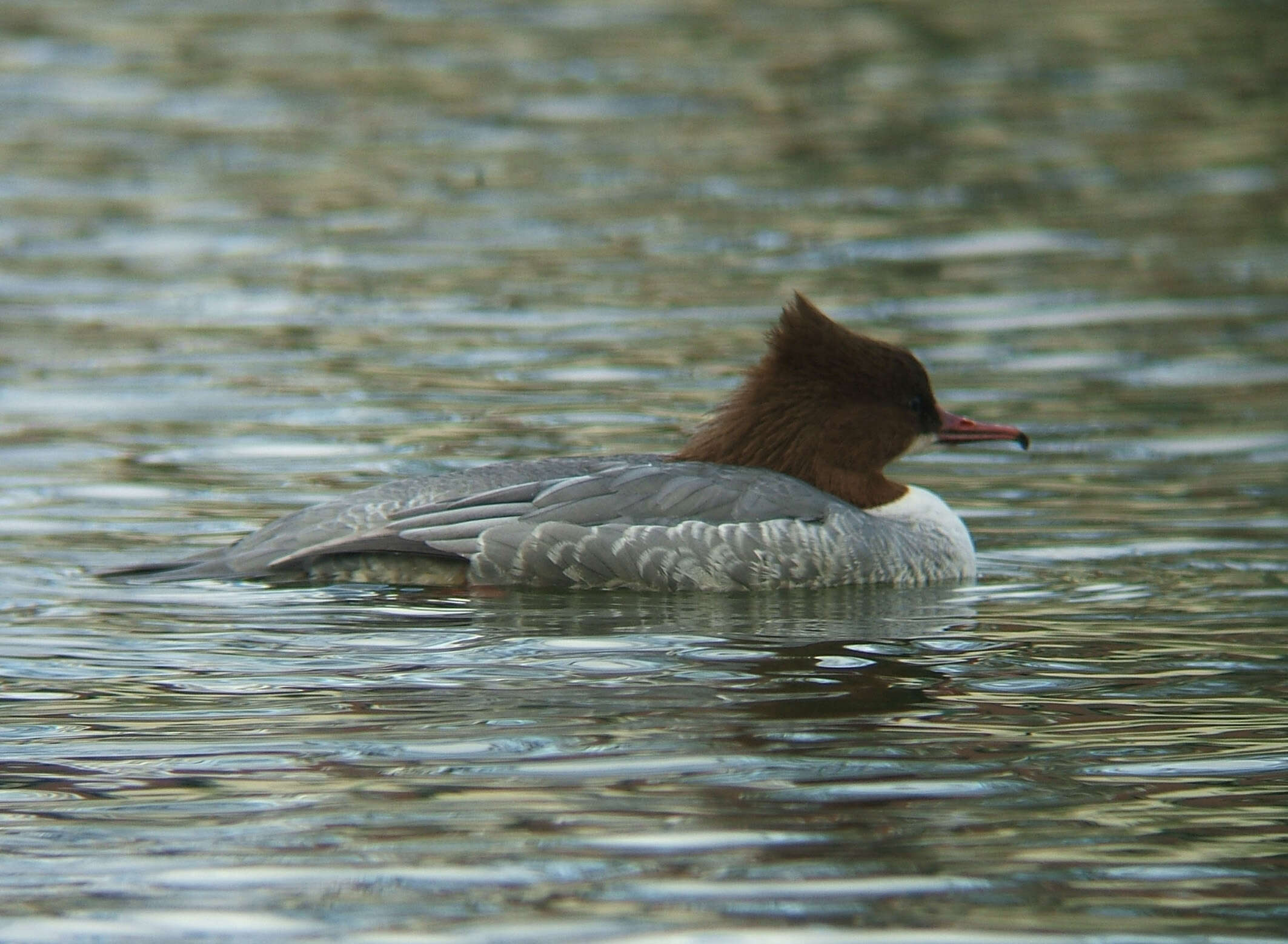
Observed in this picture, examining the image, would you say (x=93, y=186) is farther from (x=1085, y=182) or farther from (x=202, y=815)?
(x=202, y=815)

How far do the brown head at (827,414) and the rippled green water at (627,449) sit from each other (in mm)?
577

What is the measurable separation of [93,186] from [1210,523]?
10132 mm

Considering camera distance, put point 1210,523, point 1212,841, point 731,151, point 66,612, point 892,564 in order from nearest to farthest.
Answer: point 1212,841 → point 66,612 → point 892,564 → point 1210,523 → point 731,151

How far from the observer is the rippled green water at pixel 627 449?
16.5ft

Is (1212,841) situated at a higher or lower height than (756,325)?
lower

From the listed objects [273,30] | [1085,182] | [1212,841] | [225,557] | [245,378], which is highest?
[273,30]

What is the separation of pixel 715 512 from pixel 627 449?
1.98 m

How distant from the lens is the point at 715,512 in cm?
792

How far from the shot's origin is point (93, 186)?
54.5ft

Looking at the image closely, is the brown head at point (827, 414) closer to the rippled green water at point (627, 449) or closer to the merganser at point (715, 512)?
the merganser at point (715, 512)

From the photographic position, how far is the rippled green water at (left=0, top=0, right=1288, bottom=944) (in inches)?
198

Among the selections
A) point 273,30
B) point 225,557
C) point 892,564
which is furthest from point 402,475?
point 273,30

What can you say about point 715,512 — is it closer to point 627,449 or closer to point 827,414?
point 827,414

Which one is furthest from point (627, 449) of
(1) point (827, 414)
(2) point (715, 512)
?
(2) point (715, 512)
